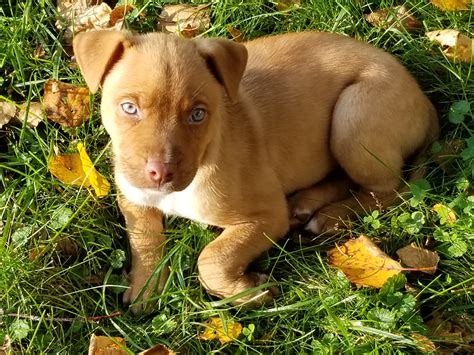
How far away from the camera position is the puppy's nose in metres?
3.48

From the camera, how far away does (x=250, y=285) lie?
4.21 meters

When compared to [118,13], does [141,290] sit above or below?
below

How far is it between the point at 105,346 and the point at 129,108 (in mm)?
1382

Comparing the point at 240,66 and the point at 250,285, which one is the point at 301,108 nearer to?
the point at 240,66

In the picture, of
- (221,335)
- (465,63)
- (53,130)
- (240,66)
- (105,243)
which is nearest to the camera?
(240,66)

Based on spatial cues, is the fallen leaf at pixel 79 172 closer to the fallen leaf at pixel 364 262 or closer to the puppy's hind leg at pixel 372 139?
the puppy's hind leg at pixel 372 139

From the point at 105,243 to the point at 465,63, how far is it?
294 centimetres

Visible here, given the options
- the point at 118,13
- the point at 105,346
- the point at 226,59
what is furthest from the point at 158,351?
the point at 118,13

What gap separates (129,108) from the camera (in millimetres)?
3584

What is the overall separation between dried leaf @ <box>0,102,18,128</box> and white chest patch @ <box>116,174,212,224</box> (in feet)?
3.66

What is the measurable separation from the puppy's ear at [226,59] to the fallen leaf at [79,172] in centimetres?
126

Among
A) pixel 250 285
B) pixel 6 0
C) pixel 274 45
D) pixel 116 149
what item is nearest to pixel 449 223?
pixel 250 285

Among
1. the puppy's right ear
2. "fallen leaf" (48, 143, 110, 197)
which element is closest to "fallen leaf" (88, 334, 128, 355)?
"fallen leaf" (48, 143, 110, 197)

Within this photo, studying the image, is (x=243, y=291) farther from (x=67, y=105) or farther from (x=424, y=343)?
(x=67, y=105)
